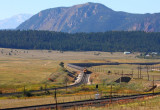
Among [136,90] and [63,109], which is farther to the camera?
[136,90]

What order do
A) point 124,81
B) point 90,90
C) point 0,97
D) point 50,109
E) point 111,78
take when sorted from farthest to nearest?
1. point 111,78
2. point 124,81
3. point 90,90
4. point 0,97
5. point 50,109

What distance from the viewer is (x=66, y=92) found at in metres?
88.8

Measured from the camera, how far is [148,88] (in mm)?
99125

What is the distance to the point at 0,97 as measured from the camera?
79.2 meters

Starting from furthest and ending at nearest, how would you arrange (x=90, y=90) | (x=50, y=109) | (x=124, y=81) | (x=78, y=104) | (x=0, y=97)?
(x=124, y=81), (x=90, y=90), (x=0, y=97), (x=78, y=104), (x=50, y=109)

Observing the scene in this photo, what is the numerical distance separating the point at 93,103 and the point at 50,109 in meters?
10.6

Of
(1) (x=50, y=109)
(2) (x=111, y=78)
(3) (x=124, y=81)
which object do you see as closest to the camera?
(1) (x=50, y=109)

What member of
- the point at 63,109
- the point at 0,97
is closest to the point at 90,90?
the point at 0,97

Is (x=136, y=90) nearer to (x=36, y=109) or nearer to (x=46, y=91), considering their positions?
(x=46, y=91)

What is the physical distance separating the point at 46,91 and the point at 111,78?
153 ft

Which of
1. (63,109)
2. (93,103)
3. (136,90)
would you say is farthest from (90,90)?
(63,109)

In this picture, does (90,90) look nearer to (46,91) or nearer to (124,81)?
(46,91)

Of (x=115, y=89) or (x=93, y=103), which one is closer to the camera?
(x=93, y=103)

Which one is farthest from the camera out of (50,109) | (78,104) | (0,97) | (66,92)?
(66,92)
